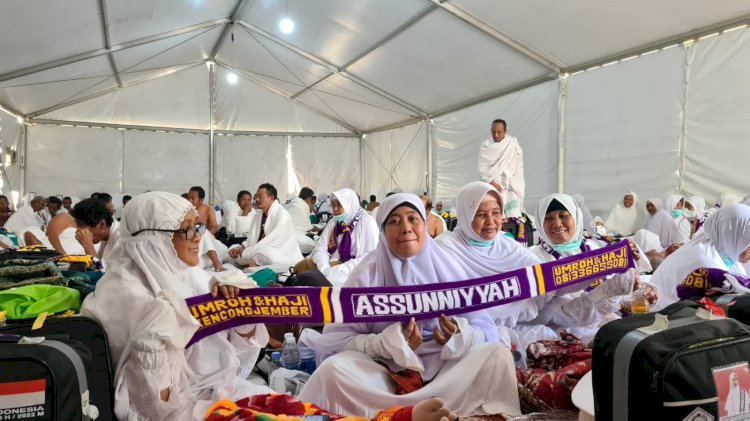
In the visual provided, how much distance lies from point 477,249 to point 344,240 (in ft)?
9.11

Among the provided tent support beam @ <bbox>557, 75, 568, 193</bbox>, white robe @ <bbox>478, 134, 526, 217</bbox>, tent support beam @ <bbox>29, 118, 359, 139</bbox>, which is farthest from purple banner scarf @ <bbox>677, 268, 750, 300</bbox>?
tent support beam @ <bbox>29, 118, 359, 139</bbox>

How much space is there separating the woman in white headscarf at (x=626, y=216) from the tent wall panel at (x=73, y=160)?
1288 centimetres

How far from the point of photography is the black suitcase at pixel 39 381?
1343 millimetres

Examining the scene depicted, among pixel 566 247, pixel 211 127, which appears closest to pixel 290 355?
pixel 566 247

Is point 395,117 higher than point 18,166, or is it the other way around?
point 395,117

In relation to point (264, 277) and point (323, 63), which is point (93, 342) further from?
point (323, 63)

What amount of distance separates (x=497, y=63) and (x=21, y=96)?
10129 millimetres

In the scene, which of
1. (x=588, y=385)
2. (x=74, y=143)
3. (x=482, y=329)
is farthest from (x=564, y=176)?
(x=74, y=143)

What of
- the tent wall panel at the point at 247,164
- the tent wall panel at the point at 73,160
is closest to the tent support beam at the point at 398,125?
the tent wall panel at the point at 247,164

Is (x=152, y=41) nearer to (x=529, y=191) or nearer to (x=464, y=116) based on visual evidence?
(x=464, y=116)

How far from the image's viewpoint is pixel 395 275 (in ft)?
8.21

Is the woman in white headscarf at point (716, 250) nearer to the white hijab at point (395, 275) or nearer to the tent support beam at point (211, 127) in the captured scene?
the white hijab at point (395, 275)

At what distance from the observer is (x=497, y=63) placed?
31.4 feet

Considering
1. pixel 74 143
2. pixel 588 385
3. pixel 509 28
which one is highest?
pixel 509 28
